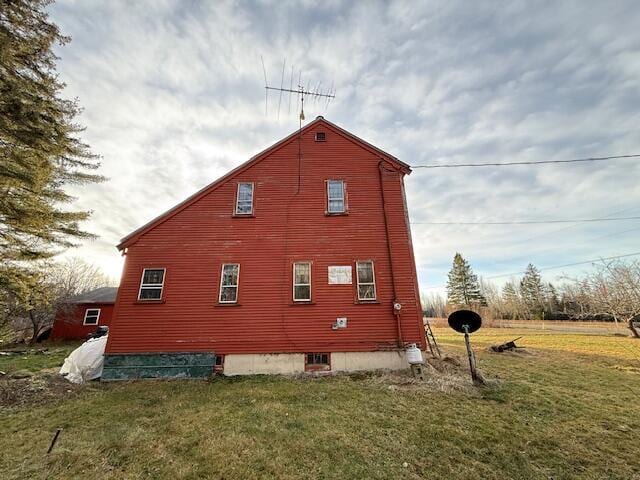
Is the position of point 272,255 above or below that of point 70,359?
above

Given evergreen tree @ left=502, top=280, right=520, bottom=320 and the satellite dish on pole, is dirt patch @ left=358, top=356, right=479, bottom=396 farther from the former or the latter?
evergreen tree @ left=502, top=280, right=520, bottom=320

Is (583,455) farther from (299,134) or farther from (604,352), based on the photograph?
(604,352)

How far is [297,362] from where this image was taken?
10.3 m

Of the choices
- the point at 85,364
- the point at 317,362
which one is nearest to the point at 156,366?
the point at 85,364

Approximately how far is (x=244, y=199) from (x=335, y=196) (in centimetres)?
401

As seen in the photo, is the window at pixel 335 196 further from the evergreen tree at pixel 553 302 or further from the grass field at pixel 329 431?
the evergreen tree at pixel 553 302

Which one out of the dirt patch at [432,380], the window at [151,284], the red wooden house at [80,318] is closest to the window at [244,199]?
the window at [151,284]

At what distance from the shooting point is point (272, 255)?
11.3 metres

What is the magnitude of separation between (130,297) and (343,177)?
9.96 metres

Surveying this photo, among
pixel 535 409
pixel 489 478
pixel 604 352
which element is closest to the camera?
pixel 489 478

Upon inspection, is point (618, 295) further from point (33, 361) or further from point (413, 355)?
point (33, 361)

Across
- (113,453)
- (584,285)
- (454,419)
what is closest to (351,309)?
(454,419)

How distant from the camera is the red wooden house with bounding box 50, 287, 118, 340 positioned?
69.2 feet

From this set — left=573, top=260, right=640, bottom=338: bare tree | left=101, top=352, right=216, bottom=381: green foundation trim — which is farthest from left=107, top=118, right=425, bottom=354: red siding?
left=573, top=260, right=640, bottom=338: bare tree
